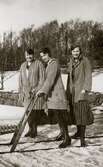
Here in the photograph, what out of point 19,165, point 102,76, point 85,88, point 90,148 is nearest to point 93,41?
point 102,76

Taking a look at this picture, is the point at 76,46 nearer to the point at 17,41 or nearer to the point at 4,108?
the point at 17,41

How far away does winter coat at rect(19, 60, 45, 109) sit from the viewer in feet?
9.22

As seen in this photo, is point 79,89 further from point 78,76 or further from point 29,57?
point 29,57

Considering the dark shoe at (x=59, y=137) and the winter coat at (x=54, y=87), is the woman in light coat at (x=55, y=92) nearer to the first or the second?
the winter coat at (x=54, y=87)

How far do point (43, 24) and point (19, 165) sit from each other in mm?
1383

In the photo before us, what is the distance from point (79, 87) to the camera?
111 inches

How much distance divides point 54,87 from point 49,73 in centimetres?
12

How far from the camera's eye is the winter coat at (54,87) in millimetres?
2685

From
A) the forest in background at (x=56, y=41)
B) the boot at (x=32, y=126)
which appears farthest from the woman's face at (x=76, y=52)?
the boot at (x=32, y=126)

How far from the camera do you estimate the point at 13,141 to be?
266 cm

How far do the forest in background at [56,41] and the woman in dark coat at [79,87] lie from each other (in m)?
0.13

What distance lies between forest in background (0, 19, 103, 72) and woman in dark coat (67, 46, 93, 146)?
4.9 inches

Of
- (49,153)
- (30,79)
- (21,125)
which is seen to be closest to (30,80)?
(30,79)

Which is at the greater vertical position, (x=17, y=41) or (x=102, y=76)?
(x=17, y=41)
